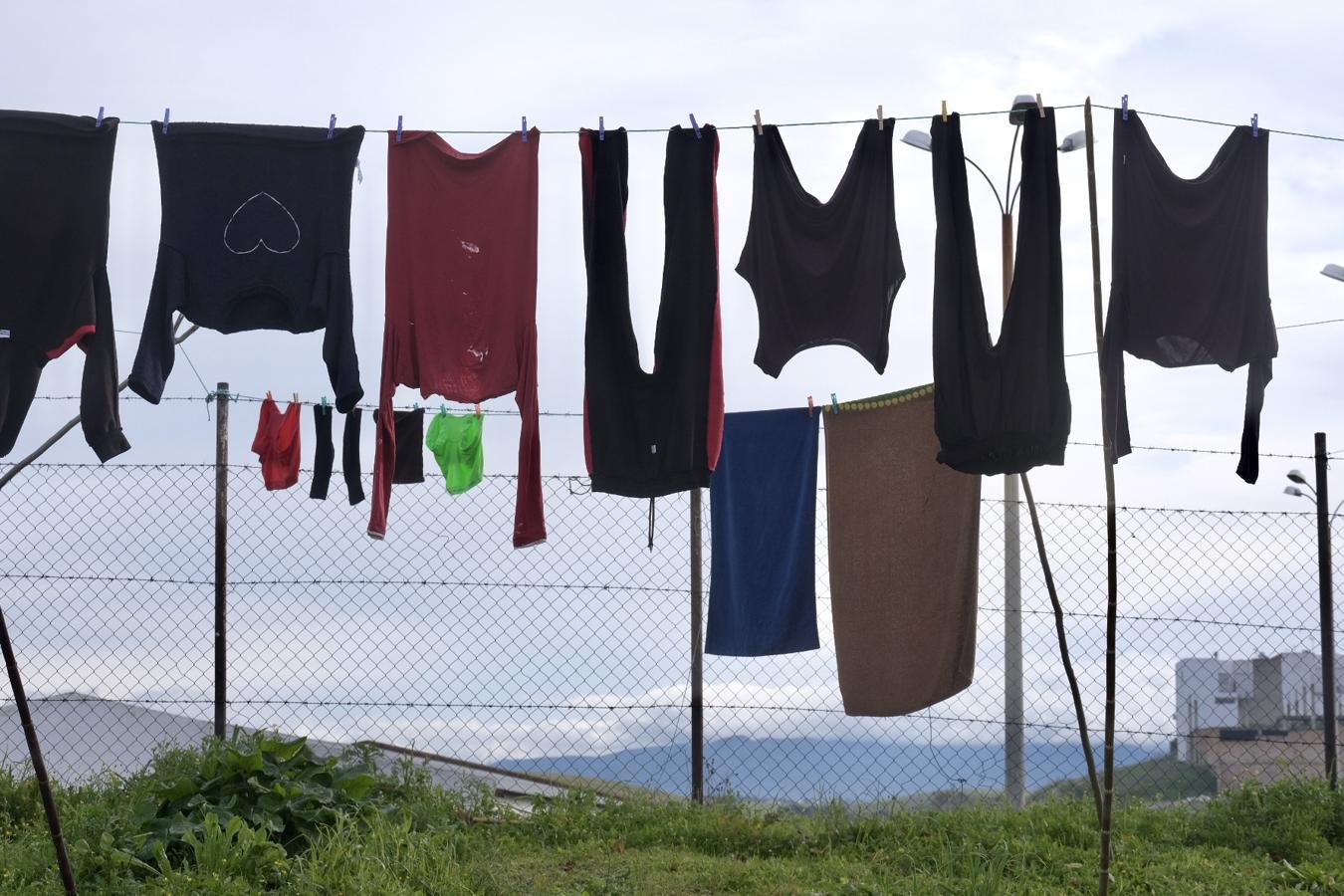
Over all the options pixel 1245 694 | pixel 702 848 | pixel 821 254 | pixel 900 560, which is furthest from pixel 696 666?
pixel 1245 694

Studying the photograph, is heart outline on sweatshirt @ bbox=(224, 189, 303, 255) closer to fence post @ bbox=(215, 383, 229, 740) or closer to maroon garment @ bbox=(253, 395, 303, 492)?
fence post @ bbox=(215, 383, 229, 740)

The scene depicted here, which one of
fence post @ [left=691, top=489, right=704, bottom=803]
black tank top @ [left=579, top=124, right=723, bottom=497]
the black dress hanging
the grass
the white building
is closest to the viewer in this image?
the grass

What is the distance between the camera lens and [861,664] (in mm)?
7492

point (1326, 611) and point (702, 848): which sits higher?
point (1326, 611)

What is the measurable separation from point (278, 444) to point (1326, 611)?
6505 mm

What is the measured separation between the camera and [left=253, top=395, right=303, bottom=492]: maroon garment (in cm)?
848

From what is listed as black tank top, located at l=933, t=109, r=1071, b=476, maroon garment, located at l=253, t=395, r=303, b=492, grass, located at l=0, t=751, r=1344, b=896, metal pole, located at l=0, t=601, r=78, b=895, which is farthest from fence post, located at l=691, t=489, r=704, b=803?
metal pole, located at l=0, t=601, r=78, b=895

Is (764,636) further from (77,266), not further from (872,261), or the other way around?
(77,266)

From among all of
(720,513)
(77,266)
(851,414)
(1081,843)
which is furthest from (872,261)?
(77,266)

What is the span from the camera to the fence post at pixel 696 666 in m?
7.17

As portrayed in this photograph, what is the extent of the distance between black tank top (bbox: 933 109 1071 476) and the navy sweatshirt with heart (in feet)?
10.2

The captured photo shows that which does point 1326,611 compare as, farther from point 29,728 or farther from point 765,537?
point 29,728

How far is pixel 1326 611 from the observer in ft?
24.1

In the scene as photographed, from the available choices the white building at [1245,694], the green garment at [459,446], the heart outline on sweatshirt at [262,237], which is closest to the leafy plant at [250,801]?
the heart outline on sweatshirt at [262,237]
